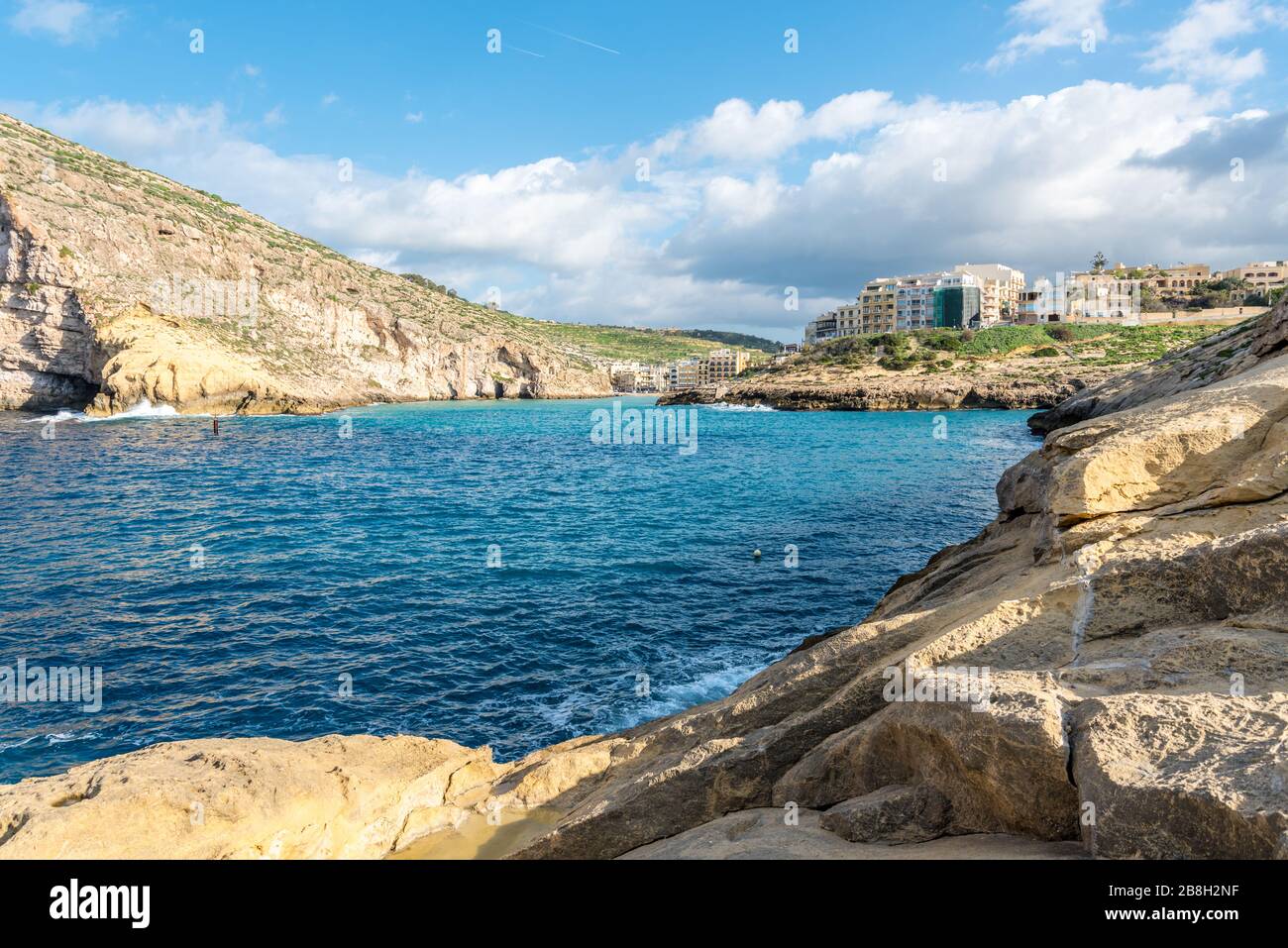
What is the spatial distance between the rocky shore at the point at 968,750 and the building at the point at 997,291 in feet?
580

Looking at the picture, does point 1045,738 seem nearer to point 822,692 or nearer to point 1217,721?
point 1217,721

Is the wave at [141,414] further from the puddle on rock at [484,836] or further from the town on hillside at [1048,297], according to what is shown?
the town on hillside at [1048,297]

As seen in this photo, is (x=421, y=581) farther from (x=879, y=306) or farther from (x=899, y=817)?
(x=879, y=306)

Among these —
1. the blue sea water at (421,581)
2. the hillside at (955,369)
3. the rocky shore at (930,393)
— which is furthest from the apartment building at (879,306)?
the blue sea water at (421,581)

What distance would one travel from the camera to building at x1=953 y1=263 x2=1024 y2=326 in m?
171

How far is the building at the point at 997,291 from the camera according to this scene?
6747 inches

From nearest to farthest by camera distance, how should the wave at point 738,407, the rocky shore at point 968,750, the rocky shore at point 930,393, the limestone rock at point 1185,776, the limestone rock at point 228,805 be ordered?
1. the limestone rock at point 1185,776
2. the rocky shore at point 968,750
3. the limestone rock at point 228,805
4. the rocky shore at point 930,393
5. the wave at point 738,407

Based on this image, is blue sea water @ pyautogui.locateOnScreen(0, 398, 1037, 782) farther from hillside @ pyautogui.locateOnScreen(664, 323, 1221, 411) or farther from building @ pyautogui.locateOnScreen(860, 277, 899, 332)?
building @ pyautogui.locateOnScreen(860, 277, 899, 332)

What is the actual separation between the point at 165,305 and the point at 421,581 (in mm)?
89731

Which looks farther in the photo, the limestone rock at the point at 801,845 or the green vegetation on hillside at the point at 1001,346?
the green vegetation on hillside at the point at 1001,346

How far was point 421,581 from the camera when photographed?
23438mm

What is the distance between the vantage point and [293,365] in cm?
10312

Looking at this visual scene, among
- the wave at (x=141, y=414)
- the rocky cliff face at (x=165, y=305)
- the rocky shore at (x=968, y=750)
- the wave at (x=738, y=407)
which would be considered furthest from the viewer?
the wave at (x=738, y=407)

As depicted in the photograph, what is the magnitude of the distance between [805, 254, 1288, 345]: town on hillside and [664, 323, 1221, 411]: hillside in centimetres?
1858
